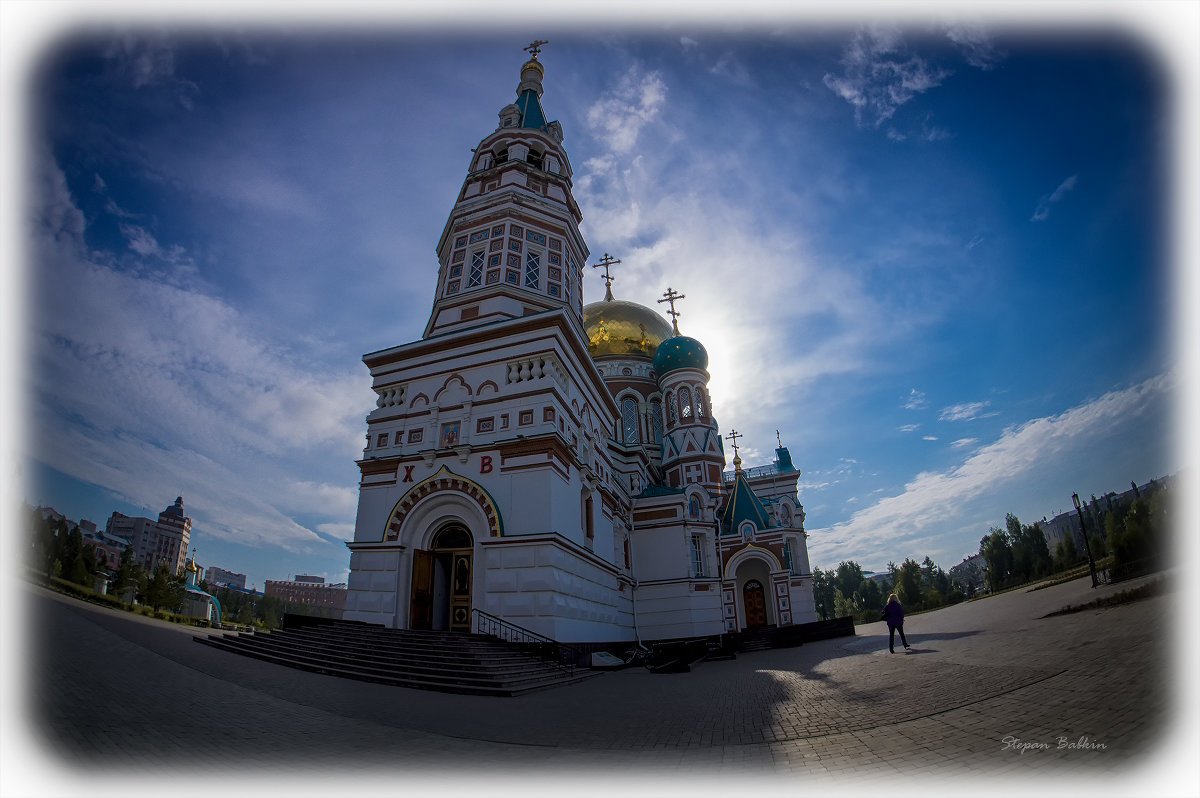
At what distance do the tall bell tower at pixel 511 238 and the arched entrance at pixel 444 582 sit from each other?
7.37 m

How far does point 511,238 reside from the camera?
21141mm

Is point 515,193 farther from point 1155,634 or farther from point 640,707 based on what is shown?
point 1155,634

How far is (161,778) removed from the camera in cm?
393

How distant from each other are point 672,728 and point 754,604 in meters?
25.3

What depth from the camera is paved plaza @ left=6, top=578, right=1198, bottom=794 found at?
12.4 ft

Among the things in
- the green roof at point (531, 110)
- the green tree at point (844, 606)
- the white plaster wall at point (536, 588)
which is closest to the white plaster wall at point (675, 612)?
the white plaster wall at point (536, 588)

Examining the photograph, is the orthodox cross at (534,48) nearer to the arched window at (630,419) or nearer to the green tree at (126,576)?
the arched window at (630,419)

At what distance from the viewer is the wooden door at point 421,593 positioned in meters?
15.6

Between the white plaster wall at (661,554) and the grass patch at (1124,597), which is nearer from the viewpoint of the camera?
the grass patch at (1124,597)

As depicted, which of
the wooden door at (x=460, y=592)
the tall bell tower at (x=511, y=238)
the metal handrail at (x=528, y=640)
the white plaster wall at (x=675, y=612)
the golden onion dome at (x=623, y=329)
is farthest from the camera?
the golden onion dome at (x=623, y=329)

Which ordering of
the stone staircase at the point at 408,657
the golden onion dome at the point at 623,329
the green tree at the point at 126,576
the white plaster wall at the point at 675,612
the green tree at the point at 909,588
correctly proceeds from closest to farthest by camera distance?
the stone staircase at the point at 408,657, the white plaster wall at the point at 675,612, the green tree at the point at 126,576, the golden onion dome at the point at 623,329, the green tree at the point at 909,588

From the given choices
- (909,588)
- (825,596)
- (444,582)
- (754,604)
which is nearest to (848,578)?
(825,596)

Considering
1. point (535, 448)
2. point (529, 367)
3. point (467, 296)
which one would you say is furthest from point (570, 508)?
point (467, 296)

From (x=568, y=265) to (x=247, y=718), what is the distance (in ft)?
62.0
